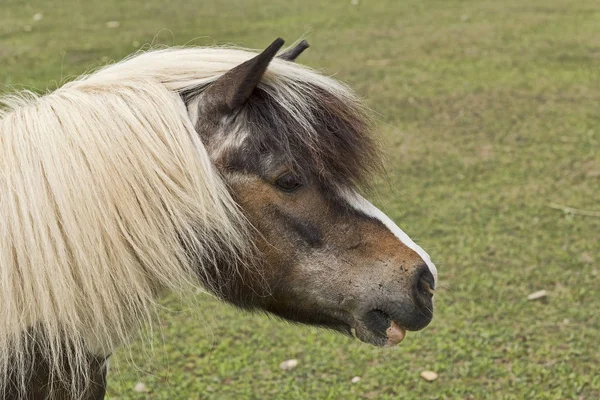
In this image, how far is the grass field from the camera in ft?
12.2

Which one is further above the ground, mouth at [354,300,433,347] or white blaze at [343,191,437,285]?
white blaze at [343,191,437,285]

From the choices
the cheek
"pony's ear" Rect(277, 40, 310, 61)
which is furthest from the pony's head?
"pony's ear" Rect(277, 40, 310, 61)

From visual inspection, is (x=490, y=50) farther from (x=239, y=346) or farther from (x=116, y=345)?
(x=116, y=345)

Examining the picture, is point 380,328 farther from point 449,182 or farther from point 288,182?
point 449,182

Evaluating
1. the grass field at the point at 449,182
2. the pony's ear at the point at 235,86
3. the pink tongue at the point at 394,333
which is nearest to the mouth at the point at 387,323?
the pink tongue at the point at 394,333

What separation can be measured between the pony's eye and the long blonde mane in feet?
0.47

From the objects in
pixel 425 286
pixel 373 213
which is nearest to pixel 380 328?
pixel 425 286

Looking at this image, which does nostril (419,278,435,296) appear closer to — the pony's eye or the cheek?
the cheek

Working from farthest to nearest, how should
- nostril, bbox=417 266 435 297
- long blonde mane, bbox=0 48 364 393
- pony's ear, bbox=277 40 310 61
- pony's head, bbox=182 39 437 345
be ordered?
1. pony's ear, bbox=277 40 310 61
2. nostril, bbox=417 266 435 297
3. pony's head, bbox=182 39 437 345
4. long blonde mane, bbox=0 48 364 393

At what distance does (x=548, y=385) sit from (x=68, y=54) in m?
7.40

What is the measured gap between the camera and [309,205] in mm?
2000

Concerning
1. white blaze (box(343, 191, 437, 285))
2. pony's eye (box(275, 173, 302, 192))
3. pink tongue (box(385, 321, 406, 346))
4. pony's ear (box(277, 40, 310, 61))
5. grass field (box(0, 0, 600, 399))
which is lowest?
grass field (box(0, 0, 600, 399))

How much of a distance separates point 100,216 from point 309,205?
53 cm

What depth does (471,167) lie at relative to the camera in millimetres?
6164
